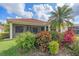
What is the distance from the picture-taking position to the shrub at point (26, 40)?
371 cm

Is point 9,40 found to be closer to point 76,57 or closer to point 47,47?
point 47,47

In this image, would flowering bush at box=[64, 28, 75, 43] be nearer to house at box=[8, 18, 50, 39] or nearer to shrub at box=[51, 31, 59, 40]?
shrub at box=[51, 31, 59, 40]

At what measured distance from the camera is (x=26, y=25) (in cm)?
372

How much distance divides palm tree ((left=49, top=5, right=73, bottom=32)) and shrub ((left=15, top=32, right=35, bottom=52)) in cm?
35

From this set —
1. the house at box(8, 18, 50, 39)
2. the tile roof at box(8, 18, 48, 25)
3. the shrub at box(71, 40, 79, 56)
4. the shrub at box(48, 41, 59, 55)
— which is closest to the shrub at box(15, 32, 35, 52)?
the house at box(8, 18, 50, 39)

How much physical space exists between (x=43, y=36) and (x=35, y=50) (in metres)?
0.24

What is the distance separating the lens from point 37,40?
146 inches

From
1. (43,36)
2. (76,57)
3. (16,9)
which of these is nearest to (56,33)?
(43,36)

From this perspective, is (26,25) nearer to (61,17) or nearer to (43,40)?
(43,40)

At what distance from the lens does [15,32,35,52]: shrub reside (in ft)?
12.2

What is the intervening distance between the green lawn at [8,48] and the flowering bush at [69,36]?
0.77m

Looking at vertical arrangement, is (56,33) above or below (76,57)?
above

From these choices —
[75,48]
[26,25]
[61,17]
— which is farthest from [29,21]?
[75,48]

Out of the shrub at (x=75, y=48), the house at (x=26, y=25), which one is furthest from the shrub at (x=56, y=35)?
the shrub at (x=75, y=48)
